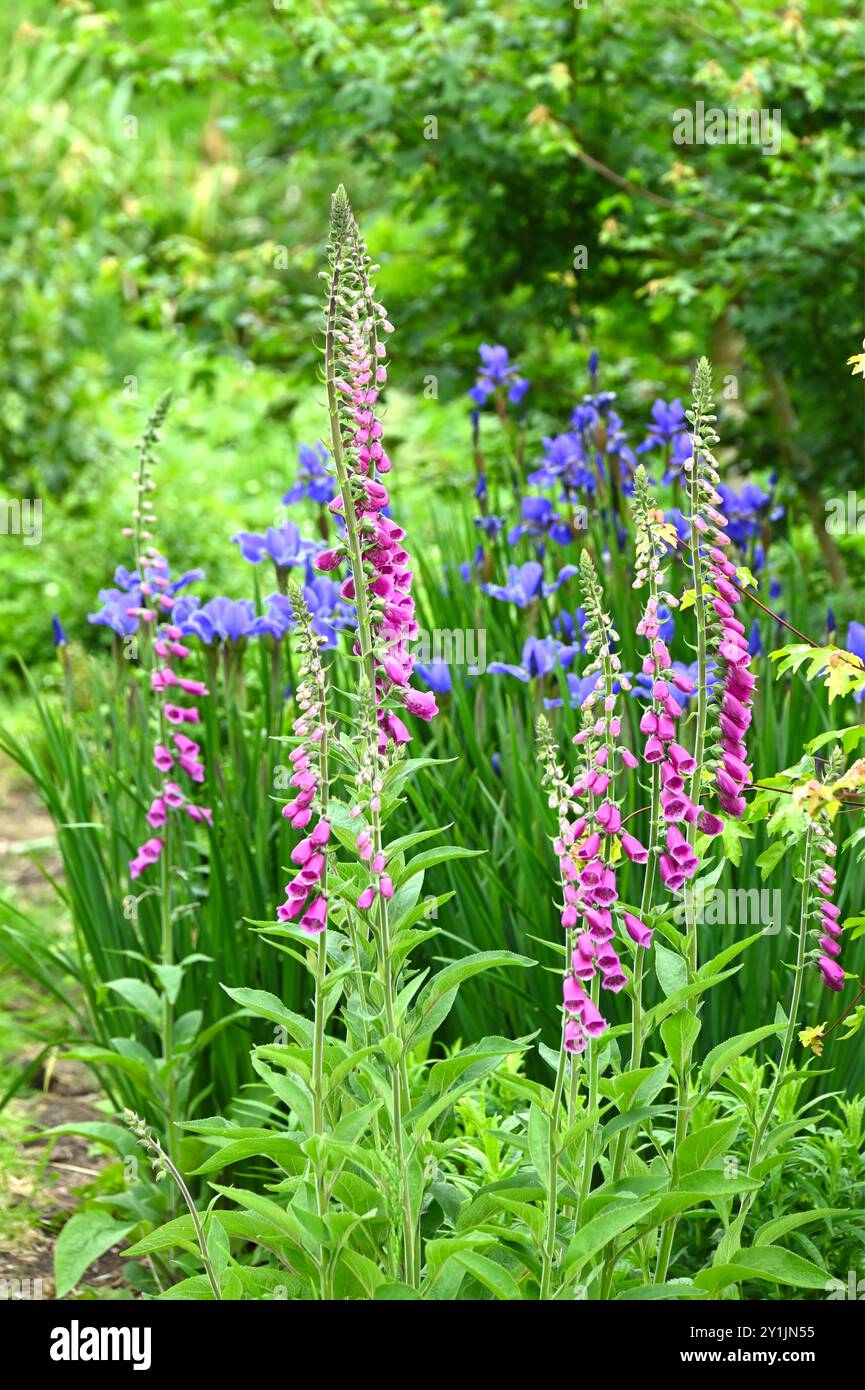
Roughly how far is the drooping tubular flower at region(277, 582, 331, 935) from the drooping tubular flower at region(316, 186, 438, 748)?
7 cm

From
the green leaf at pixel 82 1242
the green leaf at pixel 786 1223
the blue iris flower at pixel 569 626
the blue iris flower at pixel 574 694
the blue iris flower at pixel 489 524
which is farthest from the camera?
→ the blue iris flower at pixel 489 524

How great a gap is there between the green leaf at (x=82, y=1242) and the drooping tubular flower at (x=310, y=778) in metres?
0.97

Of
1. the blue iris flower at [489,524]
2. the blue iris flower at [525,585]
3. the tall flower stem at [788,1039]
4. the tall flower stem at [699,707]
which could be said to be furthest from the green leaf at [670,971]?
the blue iris flower at [489,524]

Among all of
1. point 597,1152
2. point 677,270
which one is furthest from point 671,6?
point 597,1152

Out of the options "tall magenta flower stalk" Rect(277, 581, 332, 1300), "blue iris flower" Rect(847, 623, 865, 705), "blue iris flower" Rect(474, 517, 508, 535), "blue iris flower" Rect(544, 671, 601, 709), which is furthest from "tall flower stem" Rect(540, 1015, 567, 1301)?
"blue iris flower" Rect(474, 517, 508, 535)

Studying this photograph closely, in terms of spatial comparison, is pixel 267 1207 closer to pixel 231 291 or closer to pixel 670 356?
pixel 231 291

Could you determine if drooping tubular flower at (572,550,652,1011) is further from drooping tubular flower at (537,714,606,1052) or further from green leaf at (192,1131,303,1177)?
green leaf at (192,1131,303,1177)

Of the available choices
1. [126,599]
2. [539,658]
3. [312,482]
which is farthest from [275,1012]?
[312,482]

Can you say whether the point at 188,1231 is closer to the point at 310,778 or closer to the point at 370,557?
the point at 310,778

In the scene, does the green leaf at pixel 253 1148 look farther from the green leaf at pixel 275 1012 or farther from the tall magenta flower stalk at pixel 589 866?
the tall magenta flower stalk at pixel 589 866

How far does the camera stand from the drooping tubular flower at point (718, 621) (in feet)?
6.30

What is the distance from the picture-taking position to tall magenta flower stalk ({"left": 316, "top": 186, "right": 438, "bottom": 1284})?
1.84m
